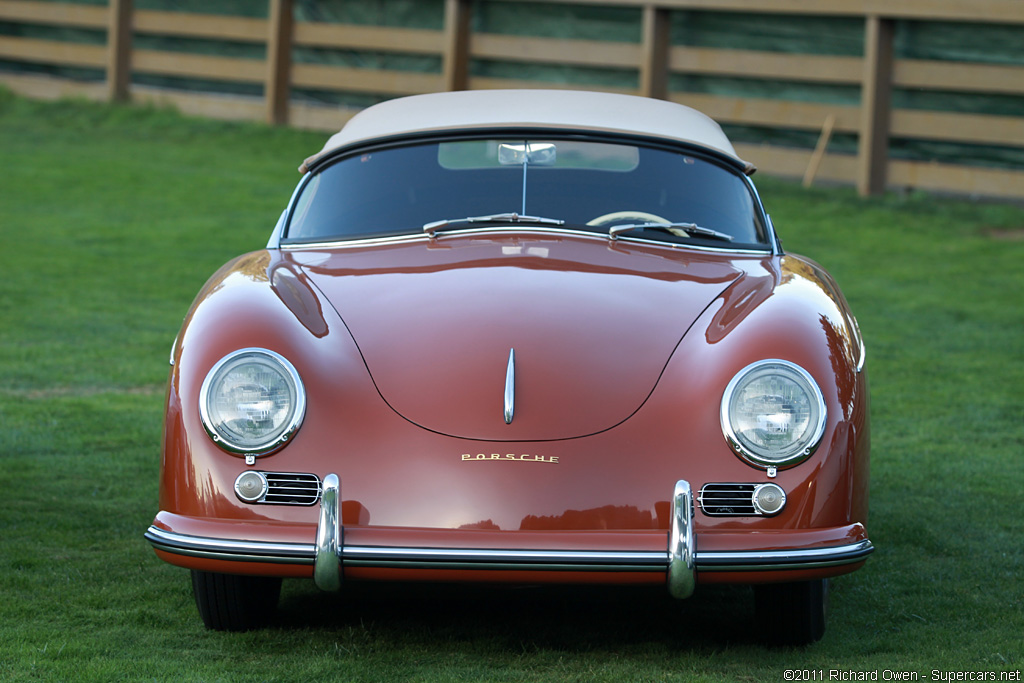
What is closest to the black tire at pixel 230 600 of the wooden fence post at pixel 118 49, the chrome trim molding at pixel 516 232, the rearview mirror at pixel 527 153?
the chrome trim molding at pixel 516 232

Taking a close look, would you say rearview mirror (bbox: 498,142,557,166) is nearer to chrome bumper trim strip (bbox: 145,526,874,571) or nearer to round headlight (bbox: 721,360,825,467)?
round headlight (bbox: 721,360,825,467)

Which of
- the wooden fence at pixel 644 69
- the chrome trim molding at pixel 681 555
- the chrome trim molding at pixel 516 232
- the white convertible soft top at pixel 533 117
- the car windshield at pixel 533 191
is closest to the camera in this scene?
the chrome trim molding at pixel 681 555

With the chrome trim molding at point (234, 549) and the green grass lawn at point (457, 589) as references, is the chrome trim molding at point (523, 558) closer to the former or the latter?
the chrome trim molding at point (234, 549)

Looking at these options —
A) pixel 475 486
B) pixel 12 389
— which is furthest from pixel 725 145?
pixel 12 389

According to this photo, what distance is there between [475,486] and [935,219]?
33.1ft

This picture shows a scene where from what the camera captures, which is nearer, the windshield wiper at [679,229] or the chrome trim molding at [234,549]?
the chrome trim molding at [234,549]

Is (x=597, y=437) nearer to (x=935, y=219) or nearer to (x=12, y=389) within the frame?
(x=12, y=389)

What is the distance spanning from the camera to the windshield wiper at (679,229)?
3809 mm

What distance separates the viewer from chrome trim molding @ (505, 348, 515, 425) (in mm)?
2955

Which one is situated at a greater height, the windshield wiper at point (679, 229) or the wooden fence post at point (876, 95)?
the wooden fence post at point (876, 95)

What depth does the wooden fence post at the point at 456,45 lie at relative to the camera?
13.8 m

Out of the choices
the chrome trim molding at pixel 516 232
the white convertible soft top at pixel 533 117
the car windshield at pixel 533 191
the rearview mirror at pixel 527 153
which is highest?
the white convertible soft top at pixel 533 117

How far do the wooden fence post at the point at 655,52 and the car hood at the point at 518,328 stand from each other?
9763mm

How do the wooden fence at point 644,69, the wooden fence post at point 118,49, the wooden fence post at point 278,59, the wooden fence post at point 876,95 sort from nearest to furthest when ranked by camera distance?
the wooden fence at point 644,69, the wooden fence post at point 876,95, the wooden fence post at point 278,59, the wooden fence post at point 118,49
